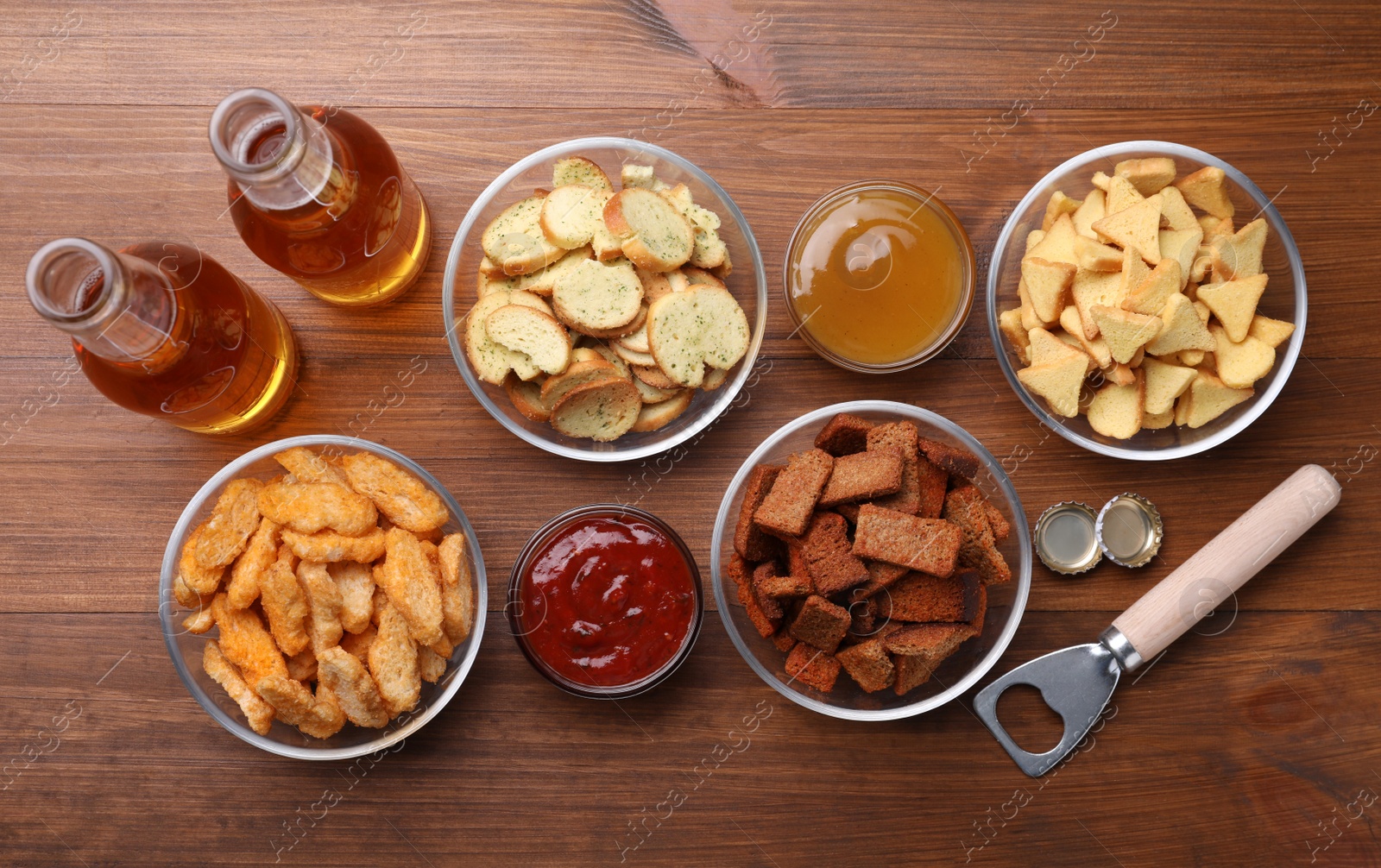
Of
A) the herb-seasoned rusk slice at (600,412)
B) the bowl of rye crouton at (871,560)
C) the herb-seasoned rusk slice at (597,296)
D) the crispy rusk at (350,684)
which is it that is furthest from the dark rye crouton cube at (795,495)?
the crispy rusk at (350,684)

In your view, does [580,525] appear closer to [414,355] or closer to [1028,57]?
[414,355]

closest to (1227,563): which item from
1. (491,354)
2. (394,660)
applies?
(491,354)

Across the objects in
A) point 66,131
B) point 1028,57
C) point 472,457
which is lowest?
point 472,457

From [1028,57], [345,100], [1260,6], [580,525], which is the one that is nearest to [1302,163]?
[1260,6]

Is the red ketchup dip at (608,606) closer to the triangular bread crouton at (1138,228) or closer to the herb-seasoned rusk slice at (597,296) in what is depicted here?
the herb-seasoned rusk slice at (597,296)

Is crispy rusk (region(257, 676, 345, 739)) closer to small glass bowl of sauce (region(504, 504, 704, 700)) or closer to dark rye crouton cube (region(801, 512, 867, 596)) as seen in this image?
small glass bowl of sauce (region(504, 504, 704, 700))

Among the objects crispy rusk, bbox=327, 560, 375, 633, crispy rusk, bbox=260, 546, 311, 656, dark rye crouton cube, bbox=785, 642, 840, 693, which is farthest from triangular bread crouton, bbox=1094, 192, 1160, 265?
crispy rusk, bbox=260, 546, 311, 656
